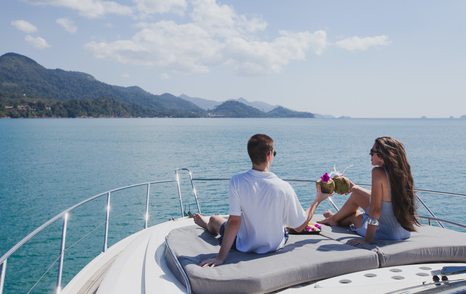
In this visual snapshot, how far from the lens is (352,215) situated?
425cm

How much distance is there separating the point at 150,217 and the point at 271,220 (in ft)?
40.8

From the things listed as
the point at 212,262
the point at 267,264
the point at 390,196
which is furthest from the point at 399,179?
the point at 212,262

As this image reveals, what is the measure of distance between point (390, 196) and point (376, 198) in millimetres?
171

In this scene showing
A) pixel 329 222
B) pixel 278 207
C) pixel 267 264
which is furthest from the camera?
pixel 329 222

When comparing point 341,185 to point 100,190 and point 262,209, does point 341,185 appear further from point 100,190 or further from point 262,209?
point 100,190

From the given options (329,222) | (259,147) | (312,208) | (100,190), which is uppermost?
(259,147)

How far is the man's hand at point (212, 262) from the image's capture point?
2.89 m

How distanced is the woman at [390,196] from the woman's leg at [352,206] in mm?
346

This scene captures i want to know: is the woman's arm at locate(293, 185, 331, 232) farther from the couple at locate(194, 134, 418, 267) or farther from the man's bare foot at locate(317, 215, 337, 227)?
the man's bare foot at locate(317, 215, 337, 227)

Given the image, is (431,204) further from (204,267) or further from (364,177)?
(204,267)

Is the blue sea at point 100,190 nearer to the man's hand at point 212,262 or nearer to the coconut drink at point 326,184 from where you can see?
the coconut drink at point 326,184

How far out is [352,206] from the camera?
422 centimetres

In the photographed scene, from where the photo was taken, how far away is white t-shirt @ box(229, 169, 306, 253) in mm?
3139

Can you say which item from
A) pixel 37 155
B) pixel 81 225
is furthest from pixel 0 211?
pixel 37 155
